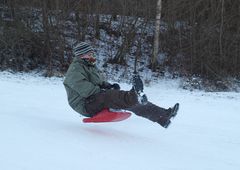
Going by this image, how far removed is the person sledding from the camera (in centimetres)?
454

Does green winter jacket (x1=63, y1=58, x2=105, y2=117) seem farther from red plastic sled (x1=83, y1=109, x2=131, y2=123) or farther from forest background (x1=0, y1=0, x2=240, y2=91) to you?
forest background (x1=0, y1=0, x2=240, y2=91)

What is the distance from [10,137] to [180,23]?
11369 millimetres

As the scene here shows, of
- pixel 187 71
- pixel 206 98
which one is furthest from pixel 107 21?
pixel 206 98

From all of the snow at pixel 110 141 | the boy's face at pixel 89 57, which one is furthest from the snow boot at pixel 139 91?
the boy's face at pixel 89 57

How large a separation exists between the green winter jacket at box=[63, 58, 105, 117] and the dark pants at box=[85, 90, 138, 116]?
0.24 ft

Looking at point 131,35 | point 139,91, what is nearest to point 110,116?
point 139,91

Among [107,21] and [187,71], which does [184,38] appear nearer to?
[187,71]

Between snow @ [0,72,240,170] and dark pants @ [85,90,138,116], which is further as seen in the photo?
dark pants @ [85,90,138,116]

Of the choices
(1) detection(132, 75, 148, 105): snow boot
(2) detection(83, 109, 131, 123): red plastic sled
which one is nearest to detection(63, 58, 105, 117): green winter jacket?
(2) detection(83, 109, 131, 123): red plastic sled

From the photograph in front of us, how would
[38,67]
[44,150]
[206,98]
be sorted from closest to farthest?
[44,150] → [206,98] → [38,67]

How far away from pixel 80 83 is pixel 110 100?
395mm

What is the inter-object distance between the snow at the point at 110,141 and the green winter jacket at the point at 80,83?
33 centimetres

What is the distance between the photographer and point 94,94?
4801 millimetres

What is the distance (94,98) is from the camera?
15.7 feet
